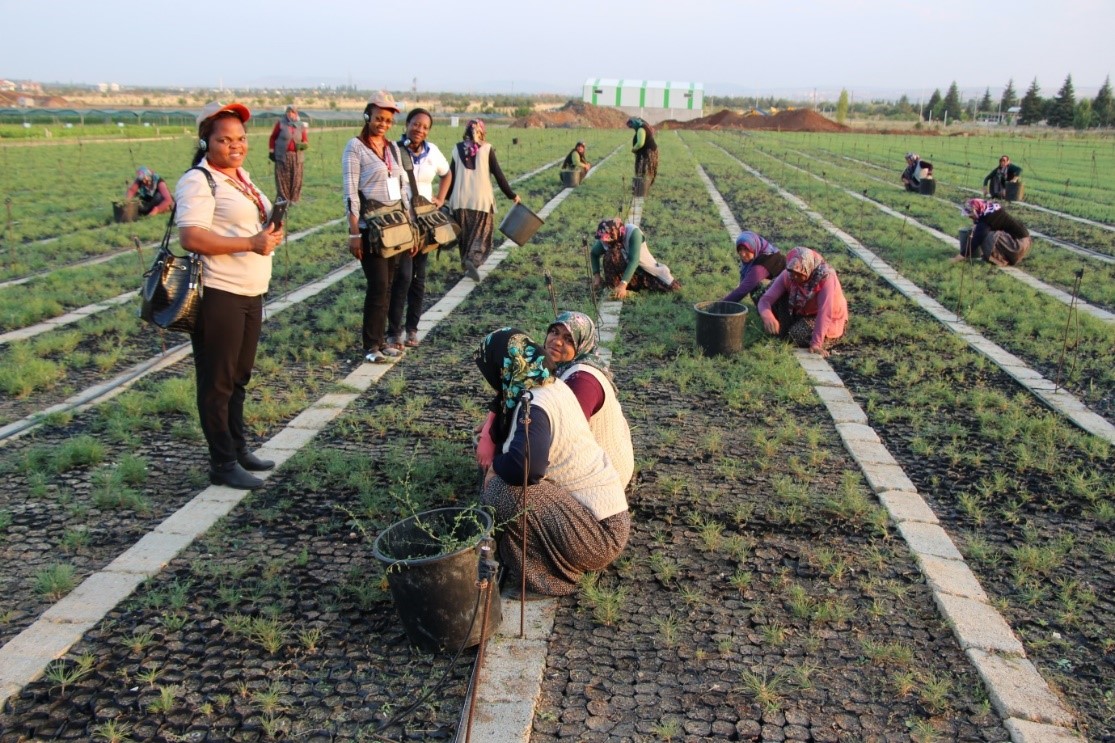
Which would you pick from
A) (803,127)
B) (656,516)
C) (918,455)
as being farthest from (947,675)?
(803,127)

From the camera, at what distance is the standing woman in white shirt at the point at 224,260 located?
3.92 m

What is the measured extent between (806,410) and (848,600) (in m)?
2.42

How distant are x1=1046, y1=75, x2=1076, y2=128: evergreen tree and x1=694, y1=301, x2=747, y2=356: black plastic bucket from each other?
221 feet

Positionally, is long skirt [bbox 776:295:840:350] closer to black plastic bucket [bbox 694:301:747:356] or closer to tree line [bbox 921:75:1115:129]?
black plastic bucket [bbox 694:301:747:356]

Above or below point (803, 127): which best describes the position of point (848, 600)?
below

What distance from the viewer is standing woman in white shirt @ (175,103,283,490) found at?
3920 millimetres

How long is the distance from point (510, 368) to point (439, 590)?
0.96m

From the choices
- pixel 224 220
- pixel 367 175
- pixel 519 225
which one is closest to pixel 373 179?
pixel 367 175

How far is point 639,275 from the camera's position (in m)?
8.76

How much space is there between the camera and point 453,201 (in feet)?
30.0

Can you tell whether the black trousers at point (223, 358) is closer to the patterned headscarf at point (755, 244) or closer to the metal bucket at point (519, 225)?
the patterned headscarf at point (755, 244)

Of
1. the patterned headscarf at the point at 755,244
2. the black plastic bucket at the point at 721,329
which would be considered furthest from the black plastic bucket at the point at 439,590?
the patterned headscarf at the point at 755,244

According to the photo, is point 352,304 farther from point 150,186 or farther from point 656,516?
point 150,186

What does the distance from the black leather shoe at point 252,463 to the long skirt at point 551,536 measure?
1679 millimetres
